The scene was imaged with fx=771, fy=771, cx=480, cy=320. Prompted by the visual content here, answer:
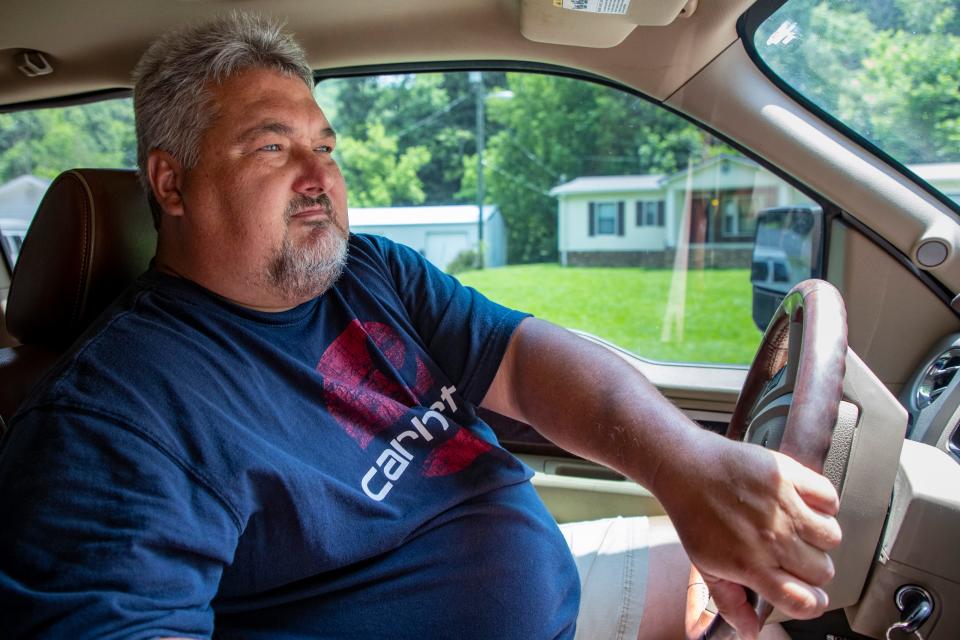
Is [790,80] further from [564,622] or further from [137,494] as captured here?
[137,494]

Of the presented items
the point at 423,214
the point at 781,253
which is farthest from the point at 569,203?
the point at 781,253

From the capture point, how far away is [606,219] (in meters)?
3.76

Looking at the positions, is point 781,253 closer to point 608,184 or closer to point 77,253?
point 608,184

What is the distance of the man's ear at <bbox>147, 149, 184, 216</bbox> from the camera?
4.83 feet

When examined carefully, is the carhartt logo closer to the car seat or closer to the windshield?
the car seat

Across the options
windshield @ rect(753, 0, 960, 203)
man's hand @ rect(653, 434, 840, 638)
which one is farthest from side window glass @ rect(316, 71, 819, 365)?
man's hand @ rect(653, 434, 840, 638)

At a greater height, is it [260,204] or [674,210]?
[260,204]

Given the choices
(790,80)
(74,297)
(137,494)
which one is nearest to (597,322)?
(790,80)

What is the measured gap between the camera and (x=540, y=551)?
144 centimetres

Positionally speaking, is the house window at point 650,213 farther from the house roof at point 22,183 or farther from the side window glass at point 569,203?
the house roof at point 22,183

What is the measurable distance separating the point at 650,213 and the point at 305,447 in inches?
98.5

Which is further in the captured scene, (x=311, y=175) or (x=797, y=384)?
(x=311, y=175)

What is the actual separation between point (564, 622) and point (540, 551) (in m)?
0.14

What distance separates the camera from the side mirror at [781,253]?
2150 millimetres
